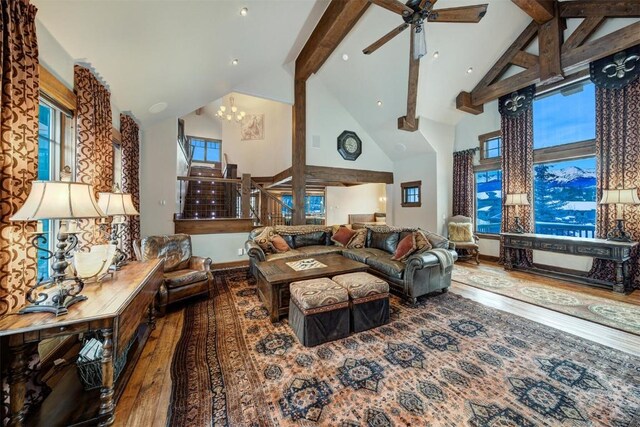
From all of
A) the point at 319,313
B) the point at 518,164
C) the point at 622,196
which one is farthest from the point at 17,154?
the point at 518,164

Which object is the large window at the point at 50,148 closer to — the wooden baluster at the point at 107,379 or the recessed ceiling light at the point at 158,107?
the wooden baluster at the point at 107,379

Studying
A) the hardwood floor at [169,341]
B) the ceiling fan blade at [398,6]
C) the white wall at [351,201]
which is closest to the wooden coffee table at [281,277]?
the hardwood floor at [169,341]

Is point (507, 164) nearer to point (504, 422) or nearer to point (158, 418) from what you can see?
point (504, 422)

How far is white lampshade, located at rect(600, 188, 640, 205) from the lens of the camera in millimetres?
3480

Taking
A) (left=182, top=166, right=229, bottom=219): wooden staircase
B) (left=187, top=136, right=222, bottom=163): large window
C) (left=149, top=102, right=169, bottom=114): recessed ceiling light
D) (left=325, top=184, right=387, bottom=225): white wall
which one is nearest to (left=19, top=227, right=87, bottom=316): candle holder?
(left=149, top=102, right=169, bottom=114): recessed ceiling light

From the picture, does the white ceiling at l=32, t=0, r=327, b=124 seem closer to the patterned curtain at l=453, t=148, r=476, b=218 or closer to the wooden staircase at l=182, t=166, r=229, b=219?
the wooden staircase at l=182, t=166, r=229, b=219

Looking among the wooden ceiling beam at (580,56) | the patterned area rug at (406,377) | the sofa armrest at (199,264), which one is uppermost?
the wooden ceiling beam at (580,56)

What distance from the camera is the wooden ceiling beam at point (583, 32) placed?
12.7ft

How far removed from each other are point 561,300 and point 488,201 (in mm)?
3097

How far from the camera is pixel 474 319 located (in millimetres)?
2842

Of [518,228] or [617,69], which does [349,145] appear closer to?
[518,228]

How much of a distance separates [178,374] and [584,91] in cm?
754

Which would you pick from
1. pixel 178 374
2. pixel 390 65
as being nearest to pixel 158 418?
pixel 178 374

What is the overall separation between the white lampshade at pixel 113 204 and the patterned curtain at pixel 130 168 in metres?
1.50
